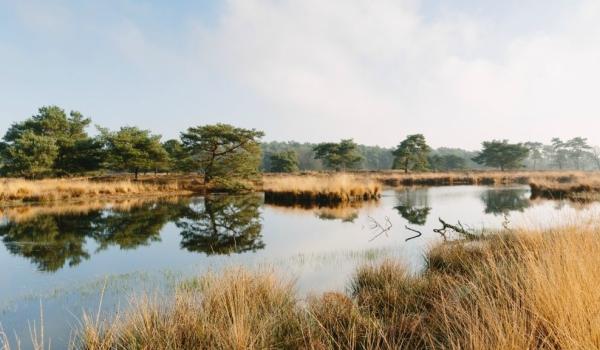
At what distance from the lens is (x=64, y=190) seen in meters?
20.8

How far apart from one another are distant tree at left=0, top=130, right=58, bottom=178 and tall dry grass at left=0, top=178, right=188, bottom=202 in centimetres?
951

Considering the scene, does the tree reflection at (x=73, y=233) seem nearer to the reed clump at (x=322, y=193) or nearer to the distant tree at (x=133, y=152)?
the reed clump at (x=322, y=193)

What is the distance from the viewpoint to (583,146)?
73.2m

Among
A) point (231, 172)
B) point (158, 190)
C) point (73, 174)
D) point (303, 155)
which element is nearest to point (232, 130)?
point (231, 172)

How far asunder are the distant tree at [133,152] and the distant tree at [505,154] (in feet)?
171

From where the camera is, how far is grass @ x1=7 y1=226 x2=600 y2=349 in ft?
8.25

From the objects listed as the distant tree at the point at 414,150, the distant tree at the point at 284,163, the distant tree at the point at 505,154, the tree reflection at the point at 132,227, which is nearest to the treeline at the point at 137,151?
the distant tree at the point at 414,150

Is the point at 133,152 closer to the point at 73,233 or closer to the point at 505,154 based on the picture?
the point at 73,233

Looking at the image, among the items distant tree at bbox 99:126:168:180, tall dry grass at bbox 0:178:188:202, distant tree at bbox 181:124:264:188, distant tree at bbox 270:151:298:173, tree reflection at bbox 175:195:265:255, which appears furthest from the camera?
distant tree at bbox 270:151:298:173

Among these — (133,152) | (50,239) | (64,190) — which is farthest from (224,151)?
(50,239)

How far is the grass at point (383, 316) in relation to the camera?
2514 mm

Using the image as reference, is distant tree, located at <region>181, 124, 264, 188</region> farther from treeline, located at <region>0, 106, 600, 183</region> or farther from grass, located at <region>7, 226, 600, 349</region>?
grass, located at <region>7, 226, 600, 349</region>

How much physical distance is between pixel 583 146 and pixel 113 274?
301 ft

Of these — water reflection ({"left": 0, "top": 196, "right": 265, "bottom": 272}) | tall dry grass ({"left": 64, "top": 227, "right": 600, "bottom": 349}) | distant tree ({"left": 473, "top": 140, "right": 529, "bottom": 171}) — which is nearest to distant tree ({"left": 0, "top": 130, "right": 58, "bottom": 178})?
water reflection ({"left": 0, "top": 196, "right": 265, "bottom": 272})
